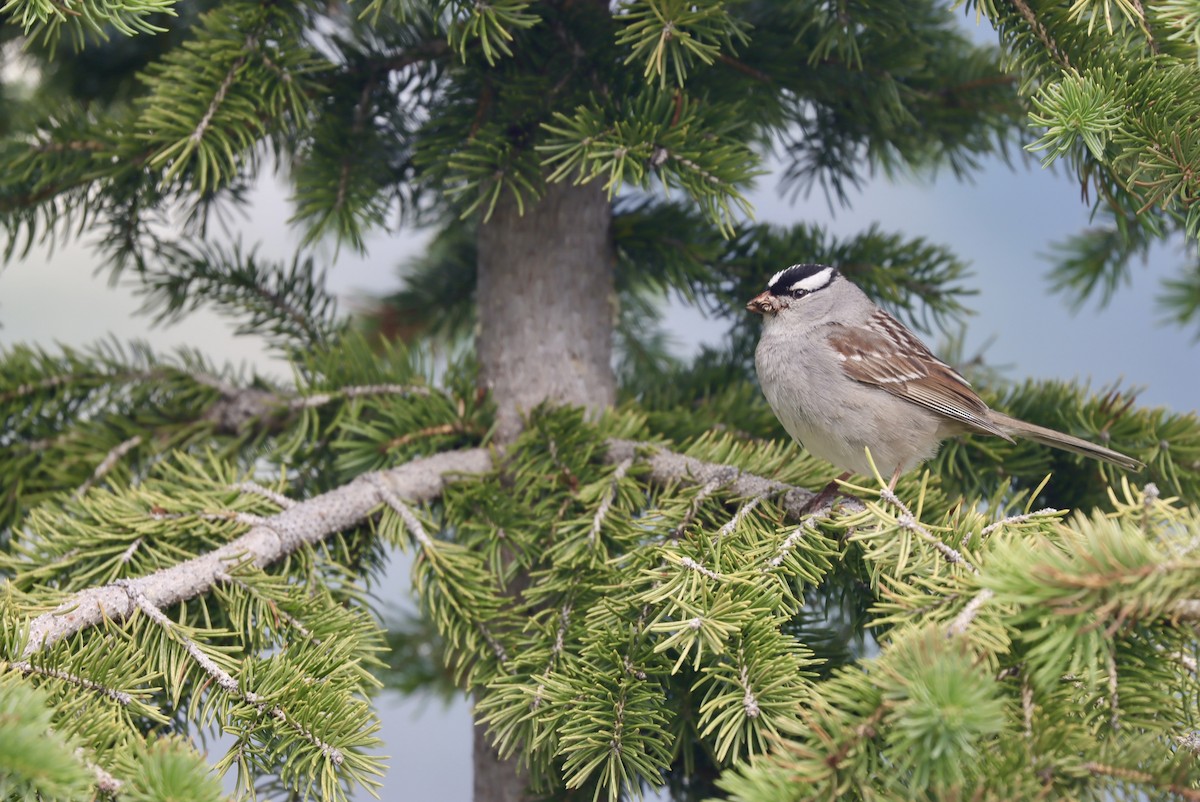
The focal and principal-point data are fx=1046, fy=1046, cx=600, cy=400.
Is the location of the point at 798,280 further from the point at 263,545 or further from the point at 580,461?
the point at 263,545

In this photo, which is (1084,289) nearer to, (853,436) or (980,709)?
(853,436)

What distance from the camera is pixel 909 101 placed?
1732 millimetres

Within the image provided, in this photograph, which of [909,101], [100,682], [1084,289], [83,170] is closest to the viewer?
[100,682]

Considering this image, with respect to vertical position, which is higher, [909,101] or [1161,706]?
[909,101]

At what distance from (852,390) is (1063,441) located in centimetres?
30

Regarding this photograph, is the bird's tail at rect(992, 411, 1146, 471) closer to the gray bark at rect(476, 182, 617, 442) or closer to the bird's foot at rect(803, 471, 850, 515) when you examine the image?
the bird's foot at rect(803, 471, 850, 515)

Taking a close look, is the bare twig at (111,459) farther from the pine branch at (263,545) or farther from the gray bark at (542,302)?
the gray bark at (542,302)

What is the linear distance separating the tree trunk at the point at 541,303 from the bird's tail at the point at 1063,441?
2.05ft

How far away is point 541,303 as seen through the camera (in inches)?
66.8

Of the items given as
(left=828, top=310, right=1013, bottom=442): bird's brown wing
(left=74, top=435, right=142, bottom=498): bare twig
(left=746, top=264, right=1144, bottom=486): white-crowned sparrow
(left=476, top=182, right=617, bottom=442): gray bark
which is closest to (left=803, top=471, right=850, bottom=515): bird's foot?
(left=746, top=264, right=1144, bottom=486): white-crowned sparrow

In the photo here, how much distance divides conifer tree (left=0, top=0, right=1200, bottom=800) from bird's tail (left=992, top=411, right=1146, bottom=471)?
0.09 metres

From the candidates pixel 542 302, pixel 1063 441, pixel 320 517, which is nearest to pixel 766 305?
pixel 542 302

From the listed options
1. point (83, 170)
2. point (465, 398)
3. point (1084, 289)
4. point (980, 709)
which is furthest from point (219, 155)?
point (1084, 289)

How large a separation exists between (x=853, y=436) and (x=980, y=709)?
810mm
